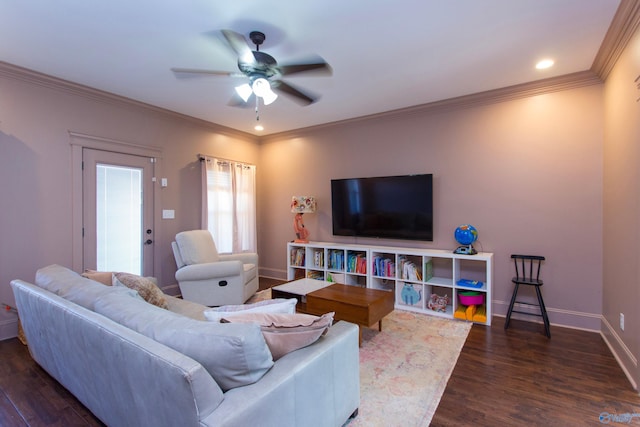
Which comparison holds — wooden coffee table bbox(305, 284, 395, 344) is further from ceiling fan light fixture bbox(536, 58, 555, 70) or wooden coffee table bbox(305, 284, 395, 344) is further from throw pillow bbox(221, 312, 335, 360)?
ceiling fan light fixture bbox(536, 58, 555, 70)

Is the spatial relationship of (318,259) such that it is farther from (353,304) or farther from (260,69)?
(260,69)

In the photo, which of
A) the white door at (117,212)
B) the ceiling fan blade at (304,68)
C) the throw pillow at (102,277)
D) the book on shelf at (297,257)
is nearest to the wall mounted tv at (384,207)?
the book on shelf at (297,257)

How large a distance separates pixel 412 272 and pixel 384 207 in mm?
959

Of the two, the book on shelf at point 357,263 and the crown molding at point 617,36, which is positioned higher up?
the crown molding at point 617,36

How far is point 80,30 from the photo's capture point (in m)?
2.44

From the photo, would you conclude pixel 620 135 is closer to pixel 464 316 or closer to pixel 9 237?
pixel 464 316

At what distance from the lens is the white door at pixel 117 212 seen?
360 centimetres

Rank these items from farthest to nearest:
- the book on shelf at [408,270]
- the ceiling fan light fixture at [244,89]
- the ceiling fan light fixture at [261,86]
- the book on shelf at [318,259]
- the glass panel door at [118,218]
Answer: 1. the book on shelf at [318,259]
2. the book on shelf at [408,270]
3. the glass panel door at [118,218]
4. the ceiling fan light fixture at [244,89]
5. the ceiling fan light fixture at [261,86]

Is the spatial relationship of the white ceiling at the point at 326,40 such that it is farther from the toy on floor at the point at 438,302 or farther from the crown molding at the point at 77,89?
the toy on floor at the point at 438,302

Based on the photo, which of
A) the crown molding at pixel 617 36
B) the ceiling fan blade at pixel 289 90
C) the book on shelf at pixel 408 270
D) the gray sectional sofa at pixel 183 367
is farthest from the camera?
the book on shelf at pixel 408 270

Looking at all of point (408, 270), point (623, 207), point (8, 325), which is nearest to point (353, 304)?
point (408, 270)

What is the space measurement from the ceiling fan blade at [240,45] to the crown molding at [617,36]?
2552mm

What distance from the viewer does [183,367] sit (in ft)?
3.51

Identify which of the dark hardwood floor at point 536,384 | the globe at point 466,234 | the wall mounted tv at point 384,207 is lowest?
the dark hardwood floor at point 536,384
